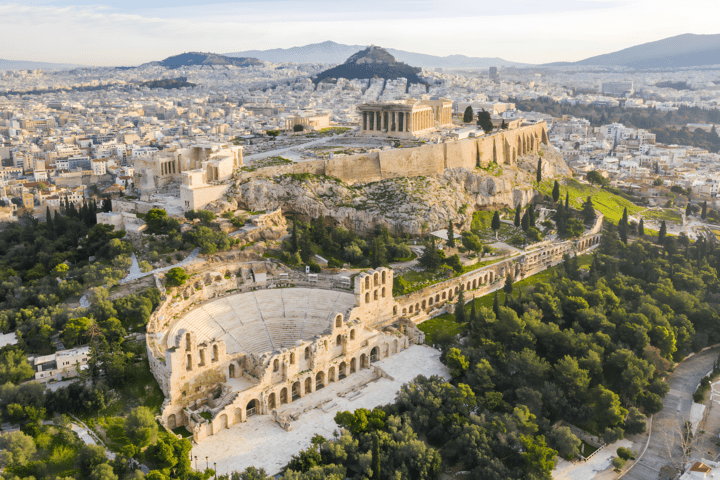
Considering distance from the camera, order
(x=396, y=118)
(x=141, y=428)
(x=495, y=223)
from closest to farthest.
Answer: (x=141, y=428) → (x=495, y=223) → (x=396, y=118)

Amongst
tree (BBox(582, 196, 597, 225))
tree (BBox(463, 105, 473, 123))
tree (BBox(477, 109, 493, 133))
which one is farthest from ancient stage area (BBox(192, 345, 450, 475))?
tree (BBox(463, 105, 473, 123))

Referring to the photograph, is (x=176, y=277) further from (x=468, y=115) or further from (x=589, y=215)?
(x=468, y=115)

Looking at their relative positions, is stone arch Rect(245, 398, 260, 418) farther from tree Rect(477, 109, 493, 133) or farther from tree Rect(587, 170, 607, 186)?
tree Rect(587, 170, 607, 186)

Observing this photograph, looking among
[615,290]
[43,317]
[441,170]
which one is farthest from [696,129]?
[43,317]

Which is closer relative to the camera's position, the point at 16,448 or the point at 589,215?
the point at 16,448

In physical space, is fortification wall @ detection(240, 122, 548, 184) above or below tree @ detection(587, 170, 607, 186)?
above

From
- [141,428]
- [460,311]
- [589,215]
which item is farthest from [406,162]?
[141,428]

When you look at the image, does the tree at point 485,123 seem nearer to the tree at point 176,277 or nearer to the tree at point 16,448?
the tree at point 176,277
